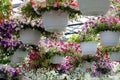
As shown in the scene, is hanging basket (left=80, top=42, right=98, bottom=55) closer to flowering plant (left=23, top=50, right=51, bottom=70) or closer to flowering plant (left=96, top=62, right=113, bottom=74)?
flowering plant (left=23, top=50, right=51, bottom=70)

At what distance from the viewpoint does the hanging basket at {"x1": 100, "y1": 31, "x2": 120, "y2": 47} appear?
13.1 feet

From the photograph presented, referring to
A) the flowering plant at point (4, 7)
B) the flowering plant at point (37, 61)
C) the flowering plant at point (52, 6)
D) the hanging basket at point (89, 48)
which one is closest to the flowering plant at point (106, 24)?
the hanging basket at point (89, 48)

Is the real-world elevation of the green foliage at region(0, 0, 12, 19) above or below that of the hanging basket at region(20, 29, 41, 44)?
above

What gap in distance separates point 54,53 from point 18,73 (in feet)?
2.50

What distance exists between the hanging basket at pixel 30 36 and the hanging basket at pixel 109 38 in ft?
2.65

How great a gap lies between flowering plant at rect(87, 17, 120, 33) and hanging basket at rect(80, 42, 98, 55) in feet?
1.33

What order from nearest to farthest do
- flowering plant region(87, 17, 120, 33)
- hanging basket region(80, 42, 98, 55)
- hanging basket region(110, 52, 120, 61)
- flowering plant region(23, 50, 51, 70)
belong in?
flowering plant region(87, 17, 120, 33)
hanging basket region(80, 42, 98, 55)
hanging basket region(110, 52, 120, 61)
flowering plant region(23, 50, 51, 70)

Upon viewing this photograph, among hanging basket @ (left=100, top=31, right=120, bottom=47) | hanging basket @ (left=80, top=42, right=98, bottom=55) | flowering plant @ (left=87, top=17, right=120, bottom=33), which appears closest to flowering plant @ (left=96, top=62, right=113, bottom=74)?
hanging basket @ (left=80, top=42, right=98, bottom=55)

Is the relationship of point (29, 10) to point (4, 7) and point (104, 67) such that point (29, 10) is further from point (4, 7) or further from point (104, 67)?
point (104, 67)

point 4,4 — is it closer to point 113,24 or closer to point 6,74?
point 113,24

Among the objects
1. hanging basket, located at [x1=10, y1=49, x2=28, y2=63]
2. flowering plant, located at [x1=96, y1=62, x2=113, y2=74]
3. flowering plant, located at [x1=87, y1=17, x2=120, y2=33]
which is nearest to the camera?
flowering plant, located at [x1=87, y1=17, x2=120, y2=33]

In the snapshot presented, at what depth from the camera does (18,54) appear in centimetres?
495

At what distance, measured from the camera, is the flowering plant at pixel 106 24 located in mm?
4113

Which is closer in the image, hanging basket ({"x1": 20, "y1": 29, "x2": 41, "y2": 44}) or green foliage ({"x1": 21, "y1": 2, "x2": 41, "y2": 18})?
green foliage ({"x1": 21, "y1": 2, "x2": 41, "y2": 18})
